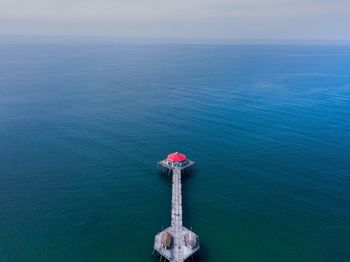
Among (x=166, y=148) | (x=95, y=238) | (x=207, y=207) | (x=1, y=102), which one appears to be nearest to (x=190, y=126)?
(x=166, y=148)

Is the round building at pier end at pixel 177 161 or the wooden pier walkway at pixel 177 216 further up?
the round building at pier end at pixel 177 161

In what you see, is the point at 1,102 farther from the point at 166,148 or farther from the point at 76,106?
the point at 166,148

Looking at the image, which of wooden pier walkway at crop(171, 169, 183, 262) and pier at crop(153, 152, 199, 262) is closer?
pier at crop(153, 152, 199, 262)

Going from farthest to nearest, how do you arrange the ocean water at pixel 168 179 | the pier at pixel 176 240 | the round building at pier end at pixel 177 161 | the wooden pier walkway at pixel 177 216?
the round building at pier end at pixel 177 161, the ocean water at pixel 168 179, the wooden pier walkway at pixel 177 216, the pier at pixel 176 240

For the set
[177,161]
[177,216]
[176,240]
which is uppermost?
[177,161]

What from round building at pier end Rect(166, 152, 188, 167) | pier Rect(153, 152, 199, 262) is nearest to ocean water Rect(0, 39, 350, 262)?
pier Rect(153, 152, 199, 262)

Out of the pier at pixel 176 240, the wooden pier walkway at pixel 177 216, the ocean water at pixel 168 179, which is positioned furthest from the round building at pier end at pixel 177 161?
the pier at pixel 176 240

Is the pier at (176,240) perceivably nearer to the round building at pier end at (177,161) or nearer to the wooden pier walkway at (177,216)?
the wooden pier walkway at (177,216)

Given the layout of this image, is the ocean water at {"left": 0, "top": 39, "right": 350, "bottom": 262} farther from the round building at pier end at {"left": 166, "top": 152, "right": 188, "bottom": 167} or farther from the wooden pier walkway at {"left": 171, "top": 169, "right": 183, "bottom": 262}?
the round building at pier end at {"left": 166, "top": 152, "right": 188, "bottom": 167}

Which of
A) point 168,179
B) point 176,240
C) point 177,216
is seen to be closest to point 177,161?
point 168,179

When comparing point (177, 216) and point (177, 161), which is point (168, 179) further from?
point (177, 216)
